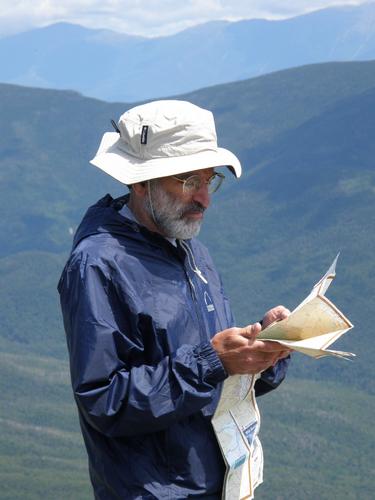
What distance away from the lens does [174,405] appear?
4.72 meters

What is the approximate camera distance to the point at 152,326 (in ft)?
16.0

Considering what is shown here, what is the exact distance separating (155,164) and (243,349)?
2.94 feet

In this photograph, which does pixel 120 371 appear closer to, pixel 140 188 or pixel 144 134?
pixel 140 188

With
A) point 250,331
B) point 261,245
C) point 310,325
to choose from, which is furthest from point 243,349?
point 261,245

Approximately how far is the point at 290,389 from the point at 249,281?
37270mm

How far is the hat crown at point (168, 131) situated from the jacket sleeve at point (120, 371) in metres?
0.60

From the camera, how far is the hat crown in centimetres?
504

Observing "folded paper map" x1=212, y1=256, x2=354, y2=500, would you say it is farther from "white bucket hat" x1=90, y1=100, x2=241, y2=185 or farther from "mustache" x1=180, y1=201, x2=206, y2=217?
"white bucket hat" x1=90, y1=100, x2=241, y2=185

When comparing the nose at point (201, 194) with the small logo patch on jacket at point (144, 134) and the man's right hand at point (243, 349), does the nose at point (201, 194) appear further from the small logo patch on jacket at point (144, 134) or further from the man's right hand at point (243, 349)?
the man's right hand at point (243, 349)

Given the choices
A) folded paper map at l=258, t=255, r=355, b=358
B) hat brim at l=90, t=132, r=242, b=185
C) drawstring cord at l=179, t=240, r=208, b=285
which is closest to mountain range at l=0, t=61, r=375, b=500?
drawstring cord at l=179, t=240, r=208, b=285

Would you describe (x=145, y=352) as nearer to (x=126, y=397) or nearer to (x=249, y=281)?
(x=126, y=397)

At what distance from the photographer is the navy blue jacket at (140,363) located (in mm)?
4719

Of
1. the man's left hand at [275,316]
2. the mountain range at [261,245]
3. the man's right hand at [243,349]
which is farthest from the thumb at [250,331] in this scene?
the mountain range at [261,245]

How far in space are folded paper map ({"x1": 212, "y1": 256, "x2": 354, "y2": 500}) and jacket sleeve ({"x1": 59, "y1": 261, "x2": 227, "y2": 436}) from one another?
31cm
